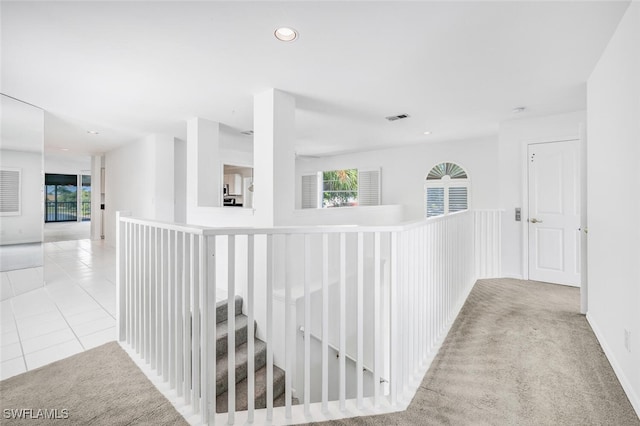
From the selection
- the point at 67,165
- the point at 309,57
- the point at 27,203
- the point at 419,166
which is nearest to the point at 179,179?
the point at 27,203

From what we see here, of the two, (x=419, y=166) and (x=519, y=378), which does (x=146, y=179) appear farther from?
(x=519, y=378)


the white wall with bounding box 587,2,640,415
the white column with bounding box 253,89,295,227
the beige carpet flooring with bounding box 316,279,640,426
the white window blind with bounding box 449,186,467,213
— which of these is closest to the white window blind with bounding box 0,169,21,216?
the white column with bounding box 253,89,295,227

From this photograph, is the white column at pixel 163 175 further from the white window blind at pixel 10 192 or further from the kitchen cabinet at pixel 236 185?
the kitchen cabinet at pixel 236 185

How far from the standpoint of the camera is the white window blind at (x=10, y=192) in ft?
11.8

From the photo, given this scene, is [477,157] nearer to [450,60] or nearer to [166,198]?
[450,60]

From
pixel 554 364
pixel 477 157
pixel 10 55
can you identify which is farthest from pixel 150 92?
pixel 477 157

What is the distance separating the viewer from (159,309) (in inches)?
80.3

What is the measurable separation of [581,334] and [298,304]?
2.60m

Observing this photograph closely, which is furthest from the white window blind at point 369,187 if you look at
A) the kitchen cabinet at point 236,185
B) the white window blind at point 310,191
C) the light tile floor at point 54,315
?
the light tile floor at point 54,315

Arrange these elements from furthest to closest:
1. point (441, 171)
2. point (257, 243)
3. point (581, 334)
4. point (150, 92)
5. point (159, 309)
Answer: point (441, 171), point (150, 92), point (257, 243), point (581, 334), point (159, 309)

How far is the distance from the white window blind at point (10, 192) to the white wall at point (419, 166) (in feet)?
19.0

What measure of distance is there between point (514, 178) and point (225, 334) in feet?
14.9

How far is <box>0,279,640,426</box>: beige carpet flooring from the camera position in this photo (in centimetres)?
165

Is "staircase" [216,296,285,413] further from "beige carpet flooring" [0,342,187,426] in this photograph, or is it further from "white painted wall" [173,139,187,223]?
"white painted wall" [173,139,187,223]
